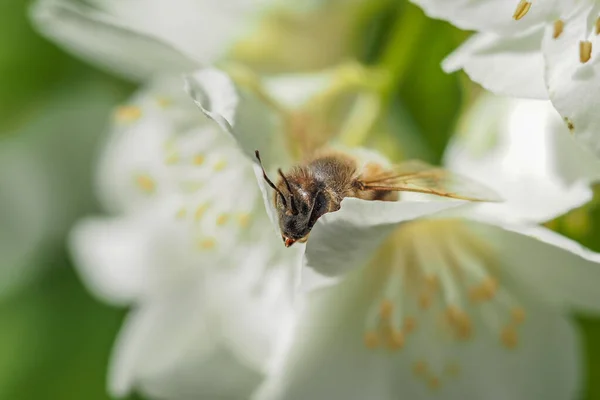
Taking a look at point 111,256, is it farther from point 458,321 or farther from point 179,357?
point 458,321

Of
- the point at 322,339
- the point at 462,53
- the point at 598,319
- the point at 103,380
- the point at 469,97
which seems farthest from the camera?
the point at 103,380

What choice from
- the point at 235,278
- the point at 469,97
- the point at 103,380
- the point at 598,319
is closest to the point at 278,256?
the point at 235,278

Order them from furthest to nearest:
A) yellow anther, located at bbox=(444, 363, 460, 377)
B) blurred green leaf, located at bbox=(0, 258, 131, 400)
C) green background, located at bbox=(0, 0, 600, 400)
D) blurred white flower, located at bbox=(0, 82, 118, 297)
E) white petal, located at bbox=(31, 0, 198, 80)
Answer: blurred white flower, located at bbox=(0, 82, 118, 297) → blurred green leaf, located at bbox=(0, 258, 131, 400) → green background, located at bbox=(0, 0, 600, 400) → yellow anther, located at bbox=(444, 363, 460, 377) → white petal, located at bbox=(31, 0, 198, 80)

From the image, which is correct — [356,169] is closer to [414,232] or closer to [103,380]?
[414,232]

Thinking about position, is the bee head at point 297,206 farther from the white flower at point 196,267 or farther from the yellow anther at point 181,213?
the yellow anther at point 181,213

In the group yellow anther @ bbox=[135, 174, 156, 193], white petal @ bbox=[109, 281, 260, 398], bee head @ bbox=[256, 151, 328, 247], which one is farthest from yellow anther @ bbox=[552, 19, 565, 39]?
yellow anther @ bbox=[135, 174, 156, 193]

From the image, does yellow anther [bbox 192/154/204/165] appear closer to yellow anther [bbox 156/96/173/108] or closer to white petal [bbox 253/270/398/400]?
yellow anther [bbox 156/96/173/108]
